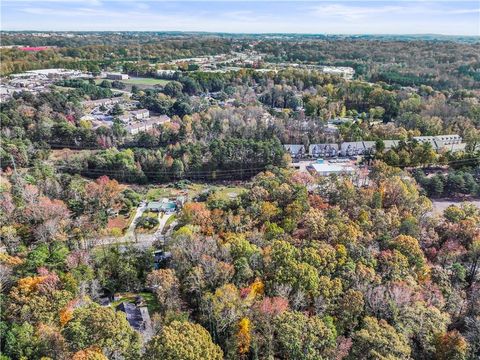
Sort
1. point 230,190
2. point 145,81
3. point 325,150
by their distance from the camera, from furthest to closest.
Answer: point 145,81 < point 325,150 < point 230,190

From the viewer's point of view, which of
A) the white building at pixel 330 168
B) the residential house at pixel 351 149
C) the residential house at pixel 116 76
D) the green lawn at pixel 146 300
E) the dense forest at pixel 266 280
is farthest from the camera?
the residential house at pixel 116 76

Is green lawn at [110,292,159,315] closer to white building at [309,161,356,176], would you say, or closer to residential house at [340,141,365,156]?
white building at [309,161,356,176]

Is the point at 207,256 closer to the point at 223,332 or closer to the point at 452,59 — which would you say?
the point at 223,332

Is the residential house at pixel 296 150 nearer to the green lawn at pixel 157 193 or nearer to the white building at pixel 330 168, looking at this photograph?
the white building at pixel 330 168

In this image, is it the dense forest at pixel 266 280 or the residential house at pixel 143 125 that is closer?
the dense forest at pixel 266 280

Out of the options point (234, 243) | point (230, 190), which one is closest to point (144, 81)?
point (230, 190)

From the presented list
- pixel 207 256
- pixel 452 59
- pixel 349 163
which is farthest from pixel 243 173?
pixel 452 59

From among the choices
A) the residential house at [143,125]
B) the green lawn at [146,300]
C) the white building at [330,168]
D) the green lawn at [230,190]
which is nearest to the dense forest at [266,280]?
the green lawn at [146,300]

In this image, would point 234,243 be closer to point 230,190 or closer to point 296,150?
point 230,190

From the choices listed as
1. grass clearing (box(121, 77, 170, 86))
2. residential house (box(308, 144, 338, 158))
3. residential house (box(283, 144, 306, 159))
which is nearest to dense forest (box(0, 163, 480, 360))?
residential house (box(283, 144, 306, 159))

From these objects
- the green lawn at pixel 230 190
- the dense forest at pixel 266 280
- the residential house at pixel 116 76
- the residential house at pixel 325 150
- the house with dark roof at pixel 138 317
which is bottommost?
the house with dark roof at pixel 138 317

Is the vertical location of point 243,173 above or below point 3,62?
below
